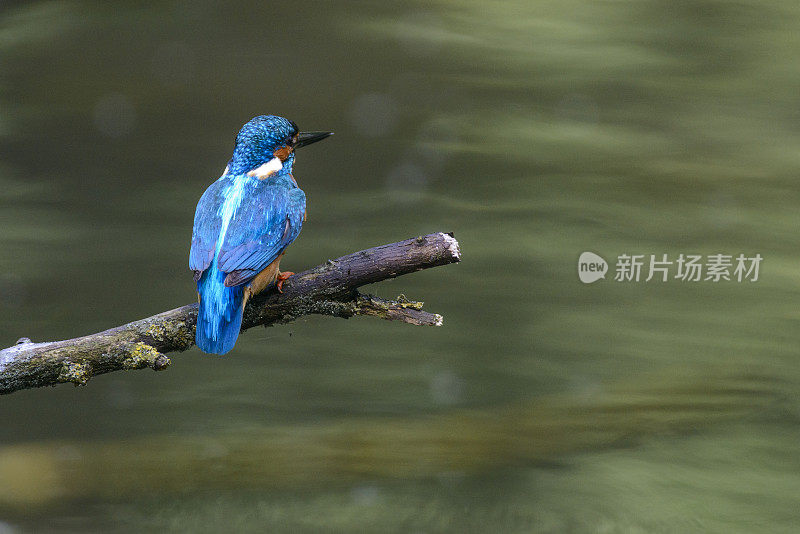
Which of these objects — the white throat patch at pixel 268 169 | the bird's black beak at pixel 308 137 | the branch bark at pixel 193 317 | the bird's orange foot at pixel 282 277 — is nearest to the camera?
the branch bark at pixel 193 317

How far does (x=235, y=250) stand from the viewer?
1.75m

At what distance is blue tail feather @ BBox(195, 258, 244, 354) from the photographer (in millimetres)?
1659

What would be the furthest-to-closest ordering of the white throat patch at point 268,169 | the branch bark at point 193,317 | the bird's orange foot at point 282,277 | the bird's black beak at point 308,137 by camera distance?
the bird's black beak at point 308,137, the white throat patch at point 268,169, the bird's orange foot at point 282,277, the branch bark at point 193,317

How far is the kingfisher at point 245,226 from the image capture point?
1.68 meters

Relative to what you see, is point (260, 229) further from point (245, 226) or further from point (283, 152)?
point (283, 152)

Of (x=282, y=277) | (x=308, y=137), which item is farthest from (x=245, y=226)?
(x=308, y=137)

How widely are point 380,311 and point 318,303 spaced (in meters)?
0.15

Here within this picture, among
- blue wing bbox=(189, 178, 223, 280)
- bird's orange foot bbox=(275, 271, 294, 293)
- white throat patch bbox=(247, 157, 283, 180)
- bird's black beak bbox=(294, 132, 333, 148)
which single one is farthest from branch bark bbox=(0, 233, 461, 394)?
bird's black beak bbox=(294, 132, 333, 148)

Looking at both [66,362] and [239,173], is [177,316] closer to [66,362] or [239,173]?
[66,362]

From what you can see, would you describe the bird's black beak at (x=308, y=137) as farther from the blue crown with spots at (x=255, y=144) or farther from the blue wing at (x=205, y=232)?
the blue wing at (x=205, y=232)

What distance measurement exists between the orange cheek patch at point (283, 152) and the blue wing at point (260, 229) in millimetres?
104

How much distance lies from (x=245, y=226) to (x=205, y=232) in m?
0.09

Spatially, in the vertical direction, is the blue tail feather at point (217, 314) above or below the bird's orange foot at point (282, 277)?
below

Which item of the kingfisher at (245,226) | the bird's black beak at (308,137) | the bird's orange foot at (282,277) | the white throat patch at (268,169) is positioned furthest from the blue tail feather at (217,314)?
the bird's black beak at (308,137)
